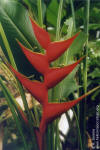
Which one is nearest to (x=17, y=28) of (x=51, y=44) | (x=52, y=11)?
(x=51, y=44)

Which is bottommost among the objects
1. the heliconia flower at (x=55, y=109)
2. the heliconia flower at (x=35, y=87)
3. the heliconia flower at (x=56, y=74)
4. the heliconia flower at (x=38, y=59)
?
the heliconia flower at (x=55, y=109)

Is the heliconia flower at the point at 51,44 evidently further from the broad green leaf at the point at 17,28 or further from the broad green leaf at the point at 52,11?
the broad green leaf at the point at 52,11

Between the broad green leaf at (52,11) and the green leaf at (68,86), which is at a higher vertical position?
the broad green leaf at (52,11)

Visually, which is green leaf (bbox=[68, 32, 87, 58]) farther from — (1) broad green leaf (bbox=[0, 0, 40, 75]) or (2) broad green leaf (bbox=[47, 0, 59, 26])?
(2) broad green leaf (bbox=[47, 0, 59, 26])

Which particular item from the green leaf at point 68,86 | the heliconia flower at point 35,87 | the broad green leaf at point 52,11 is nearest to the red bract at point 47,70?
the heliconia flower at point 35,87

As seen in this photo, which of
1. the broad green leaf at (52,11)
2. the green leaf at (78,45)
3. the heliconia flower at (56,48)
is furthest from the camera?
the broad green leaf at (52,11)

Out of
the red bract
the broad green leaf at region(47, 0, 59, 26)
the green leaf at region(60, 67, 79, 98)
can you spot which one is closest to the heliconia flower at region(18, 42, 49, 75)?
the red bract

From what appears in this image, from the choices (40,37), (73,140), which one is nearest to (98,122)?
(73,140)
